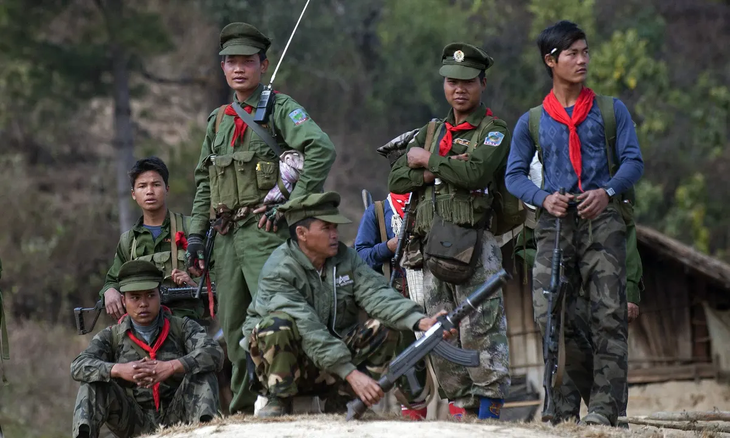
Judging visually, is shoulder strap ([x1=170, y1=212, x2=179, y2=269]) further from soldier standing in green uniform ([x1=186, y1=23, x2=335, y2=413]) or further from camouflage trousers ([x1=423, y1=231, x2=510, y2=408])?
camouflage trousers ([x1=423, y1=231, x2=510, y2=408])

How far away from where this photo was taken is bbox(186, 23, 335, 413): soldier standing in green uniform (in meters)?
7.54

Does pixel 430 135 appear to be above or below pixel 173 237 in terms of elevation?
above

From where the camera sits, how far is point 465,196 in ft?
24.6

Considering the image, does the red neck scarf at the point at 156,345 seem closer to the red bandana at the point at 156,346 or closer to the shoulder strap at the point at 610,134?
the red bandana at the point at 156,346

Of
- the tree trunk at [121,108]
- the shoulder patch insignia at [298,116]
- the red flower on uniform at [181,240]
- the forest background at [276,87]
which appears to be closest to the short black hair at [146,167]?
the red flower on uniform at [181,240]

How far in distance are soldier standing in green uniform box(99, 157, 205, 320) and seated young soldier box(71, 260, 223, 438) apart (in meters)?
0.37

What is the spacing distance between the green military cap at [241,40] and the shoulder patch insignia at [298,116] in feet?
1.39

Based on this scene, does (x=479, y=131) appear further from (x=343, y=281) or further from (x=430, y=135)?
(x=343, y=281)

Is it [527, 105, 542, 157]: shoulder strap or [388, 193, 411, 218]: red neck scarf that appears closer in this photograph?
[527, 105, 542, 157]: shoulder strap

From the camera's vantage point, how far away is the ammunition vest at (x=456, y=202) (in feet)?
24.5

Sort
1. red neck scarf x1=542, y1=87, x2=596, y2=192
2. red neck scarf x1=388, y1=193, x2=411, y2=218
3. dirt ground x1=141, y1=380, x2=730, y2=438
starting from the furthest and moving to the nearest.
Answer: red neck scarf x1=388, y1=193, x2=411, y2=218 → red neck scarf x1=542, y1=87, x2=596, y2=192 → dirt ground x1=141, y1=380, x2=730, y2=438

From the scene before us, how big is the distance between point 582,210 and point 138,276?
278cm

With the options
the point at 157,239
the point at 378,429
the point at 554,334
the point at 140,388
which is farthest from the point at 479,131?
the point at 140,388

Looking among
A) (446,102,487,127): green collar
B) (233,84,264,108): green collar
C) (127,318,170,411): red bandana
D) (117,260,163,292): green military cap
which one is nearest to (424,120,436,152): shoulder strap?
(446,102,487,127): green collar
